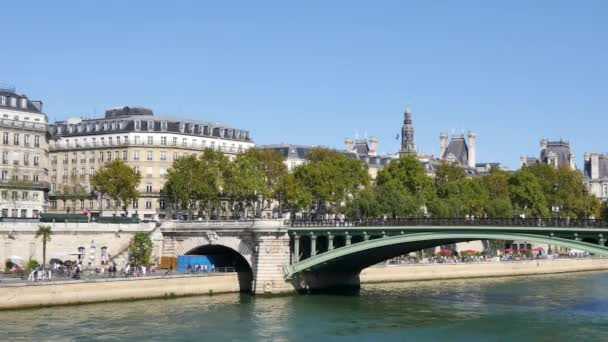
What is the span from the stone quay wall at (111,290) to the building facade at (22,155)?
23.5m

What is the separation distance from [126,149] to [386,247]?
4278cm

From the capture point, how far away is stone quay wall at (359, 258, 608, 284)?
255ft

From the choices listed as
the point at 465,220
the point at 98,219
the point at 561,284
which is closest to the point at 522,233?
the point at 465,220

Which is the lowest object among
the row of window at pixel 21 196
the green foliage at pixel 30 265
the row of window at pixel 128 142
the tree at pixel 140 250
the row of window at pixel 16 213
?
the green foliage at pixel 30 265

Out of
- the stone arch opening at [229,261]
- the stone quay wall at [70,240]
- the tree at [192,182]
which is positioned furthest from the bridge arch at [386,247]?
the tree at [192,182]

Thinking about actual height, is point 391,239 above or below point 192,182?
below

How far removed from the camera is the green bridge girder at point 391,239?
174 feet

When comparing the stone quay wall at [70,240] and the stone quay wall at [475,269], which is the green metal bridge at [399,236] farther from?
the stone quay wall at [70,240]

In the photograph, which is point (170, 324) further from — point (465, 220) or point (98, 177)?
point (98, 177)

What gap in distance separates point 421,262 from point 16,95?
123ft

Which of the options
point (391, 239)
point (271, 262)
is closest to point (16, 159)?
point (271, 262)

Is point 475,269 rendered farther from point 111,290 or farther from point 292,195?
point 111,290

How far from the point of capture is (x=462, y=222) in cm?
5856

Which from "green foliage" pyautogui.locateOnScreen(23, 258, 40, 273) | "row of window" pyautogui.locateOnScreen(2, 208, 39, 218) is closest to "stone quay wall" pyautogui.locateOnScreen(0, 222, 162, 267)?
"green foliage" pyautogui.locateOnScreen(23, 258, 40, 273)
